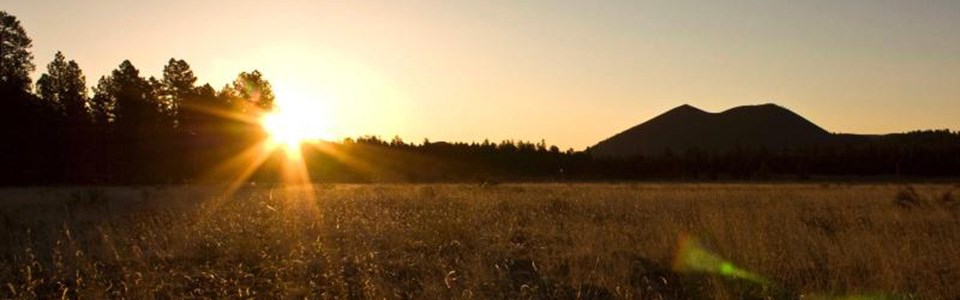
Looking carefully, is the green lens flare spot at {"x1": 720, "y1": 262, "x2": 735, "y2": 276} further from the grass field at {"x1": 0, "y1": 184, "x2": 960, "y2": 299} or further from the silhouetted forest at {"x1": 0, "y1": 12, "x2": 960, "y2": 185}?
the silhouetted forest at {"x1": 0, "y1": 12, "x2": 960, "y2": 185}

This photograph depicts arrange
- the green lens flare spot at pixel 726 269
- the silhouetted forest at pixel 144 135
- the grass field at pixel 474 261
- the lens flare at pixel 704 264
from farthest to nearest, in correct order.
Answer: the silhouetted forest at pixel 144 135
the green lens flare spot at pixel 726 269
the lens flare at pixel 704 264
the grass field at pixel 474 261

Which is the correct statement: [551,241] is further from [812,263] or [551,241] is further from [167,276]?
[167,276]

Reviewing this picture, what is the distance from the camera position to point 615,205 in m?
16.7

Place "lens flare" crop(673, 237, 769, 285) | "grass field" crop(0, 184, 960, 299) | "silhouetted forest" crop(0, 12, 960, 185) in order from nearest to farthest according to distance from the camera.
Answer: "grass field" crop(0, 184, 960, 299)
"lens flare" crop(673, 237, 769, 285)
"silhouetted forest" crop(0, 12, 960, 185)

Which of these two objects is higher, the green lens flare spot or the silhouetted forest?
the silhouetted forest

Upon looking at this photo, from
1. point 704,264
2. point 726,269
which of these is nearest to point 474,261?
point 704,264

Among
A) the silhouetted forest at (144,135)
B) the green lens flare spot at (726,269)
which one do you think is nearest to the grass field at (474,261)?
the green lens flare spot at (726,269)

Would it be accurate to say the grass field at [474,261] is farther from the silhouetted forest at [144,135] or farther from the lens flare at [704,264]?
the silhouetted forest at [144,135]

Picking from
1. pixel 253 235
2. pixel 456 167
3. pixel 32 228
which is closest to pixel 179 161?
pixel 456 167

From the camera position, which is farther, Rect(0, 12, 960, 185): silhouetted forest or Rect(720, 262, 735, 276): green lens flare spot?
Rect(0, 12, 960, 185): silhouetted forest

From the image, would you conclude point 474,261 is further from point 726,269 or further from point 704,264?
point 726,269

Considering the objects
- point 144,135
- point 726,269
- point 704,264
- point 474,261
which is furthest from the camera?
point 144,135

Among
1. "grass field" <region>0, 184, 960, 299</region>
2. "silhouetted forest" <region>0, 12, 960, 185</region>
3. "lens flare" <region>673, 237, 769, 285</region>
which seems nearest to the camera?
"grass field" <region>0, 184, 960, 299</region>

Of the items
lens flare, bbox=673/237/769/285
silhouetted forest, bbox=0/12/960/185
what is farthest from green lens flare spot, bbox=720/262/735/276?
silhouetted forest, bbox=0/12/960/185
